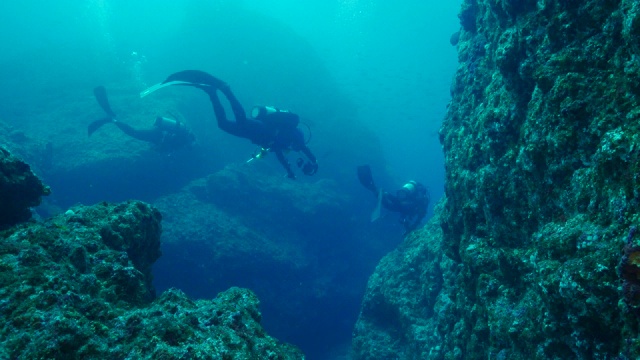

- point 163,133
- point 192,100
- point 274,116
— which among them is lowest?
point 274,116

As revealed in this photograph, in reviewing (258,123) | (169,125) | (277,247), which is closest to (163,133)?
(169,125)

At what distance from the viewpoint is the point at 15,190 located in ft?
11.2

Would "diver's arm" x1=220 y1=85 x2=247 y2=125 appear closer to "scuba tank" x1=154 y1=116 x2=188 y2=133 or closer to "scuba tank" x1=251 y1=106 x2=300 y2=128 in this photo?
"scuba tank" x1=251 y1=106 x2=300 y2=128

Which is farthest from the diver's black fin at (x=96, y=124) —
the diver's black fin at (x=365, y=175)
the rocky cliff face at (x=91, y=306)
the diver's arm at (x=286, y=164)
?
the rocky cliff face at (x=91, y=306)

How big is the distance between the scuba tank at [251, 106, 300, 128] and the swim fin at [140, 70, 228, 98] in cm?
130

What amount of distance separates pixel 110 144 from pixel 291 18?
74.6 metres

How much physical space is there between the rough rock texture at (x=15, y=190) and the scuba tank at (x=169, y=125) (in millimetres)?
15319

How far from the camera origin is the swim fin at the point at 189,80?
33.5 ft

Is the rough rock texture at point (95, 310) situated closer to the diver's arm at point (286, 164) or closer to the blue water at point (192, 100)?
the diver's arm at point (286, 164)

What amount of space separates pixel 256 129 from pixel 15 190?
8.67 metres

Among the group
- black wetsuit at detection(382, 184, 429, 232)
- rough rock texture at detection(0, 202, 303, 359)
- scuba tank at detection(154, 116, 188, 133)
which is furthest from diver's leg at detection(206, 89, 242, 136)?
rough rock texture at detection(0, 202, 303, 359)

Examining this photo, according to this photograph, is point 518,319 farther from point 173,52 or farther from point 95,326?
point 173,52

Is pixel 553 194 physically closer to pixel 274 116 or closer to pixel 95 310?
pixel 95 310

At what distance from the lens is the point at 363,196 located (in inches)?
1035
